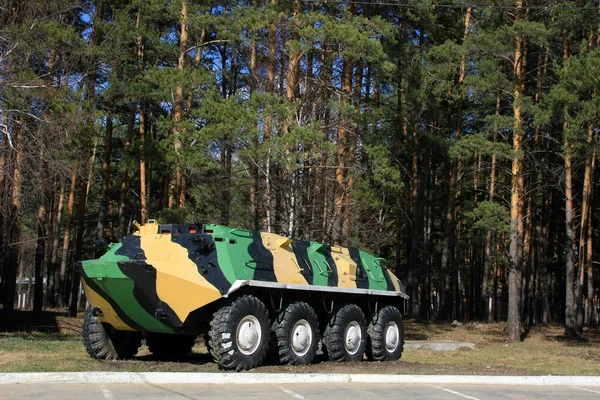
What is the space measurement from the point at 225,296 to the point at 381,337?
464cm

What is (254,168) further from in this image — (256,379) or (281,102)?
(256,379)

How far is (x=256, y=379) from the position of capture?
1040cm

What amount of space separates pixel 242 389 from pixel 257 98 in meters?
12.2

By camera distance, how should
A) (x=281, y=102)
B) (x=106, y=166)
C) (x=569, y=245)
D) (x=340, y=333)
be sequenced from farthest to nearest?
(x=106, y=166) < (x=569, y=245) < (x=281, y=102) < (x=340, y=333)

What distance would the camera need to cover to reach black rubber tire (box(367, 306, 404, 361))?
48.1 ft

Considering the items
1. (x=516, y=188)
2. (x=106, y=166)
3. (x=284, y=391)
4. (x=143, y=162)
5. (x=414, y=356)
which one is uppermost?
(x=106, y=166)

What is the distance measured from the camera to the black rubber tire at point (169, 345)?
13859mm

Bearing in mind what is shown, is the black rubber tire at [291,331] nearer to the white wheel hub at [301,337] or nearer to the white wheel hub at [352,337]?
the white wheel hub at [301,337]

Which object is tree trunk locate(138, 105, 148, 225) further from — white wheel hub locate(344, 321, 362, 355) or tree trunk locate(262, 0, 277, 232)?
white wheel hub locate(344, 321, 362, 355)

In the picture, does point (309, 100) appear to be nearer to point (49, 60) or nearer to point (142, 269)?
point (49, 60)

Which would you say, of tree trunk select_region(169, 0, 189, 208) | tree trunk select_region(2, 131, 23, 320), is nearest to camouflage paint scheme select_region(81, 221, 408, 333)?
tree trunk select_region(2, 131, 23, 320)

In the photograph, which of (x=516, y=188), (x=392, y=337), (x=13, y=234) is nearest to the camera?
(x=392, y=337)

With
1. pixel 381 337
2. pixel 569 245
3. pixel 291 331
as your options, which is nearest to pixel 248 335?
pixel 291 331

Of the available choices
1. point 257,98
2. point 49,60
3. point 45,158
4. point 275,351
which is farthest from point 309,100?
point 275,351
